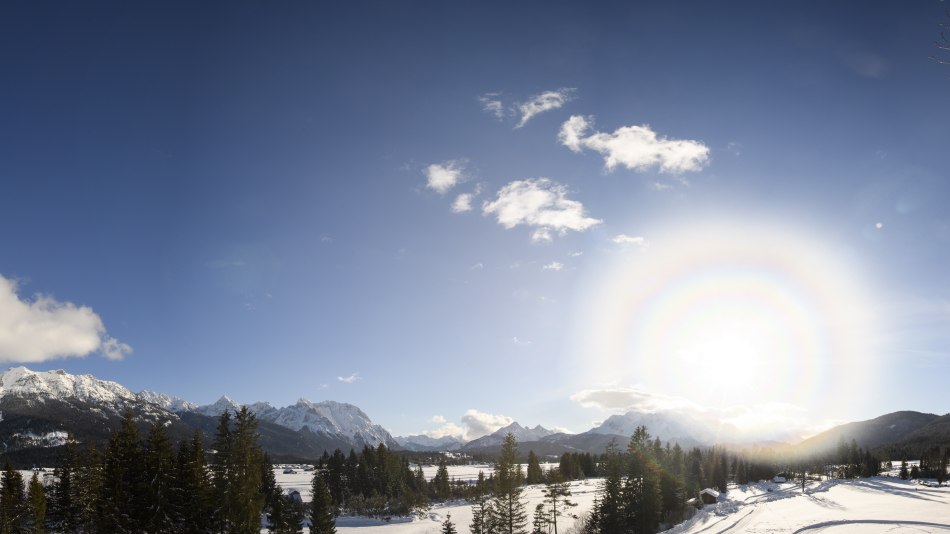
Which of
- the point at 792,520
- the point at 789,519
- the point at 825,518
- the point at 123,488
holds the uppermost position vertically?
→ the point at 123,488

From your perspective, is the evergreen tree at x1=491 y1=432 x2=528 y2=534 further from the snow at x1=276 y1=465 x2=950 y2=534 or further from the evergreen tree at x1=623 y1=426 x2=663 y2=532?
the snow at x1=276 y1=465 x2=950 y2=534

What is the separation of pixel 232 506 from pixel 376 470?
3623 inches

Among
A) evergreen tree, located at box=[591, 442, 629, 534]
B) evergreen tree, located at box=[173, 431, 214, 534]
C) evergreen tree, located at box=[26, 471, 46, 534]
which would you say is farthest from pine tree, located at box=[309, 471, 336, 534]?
evergreen tree, located at box=[591, 442, 629, 534]

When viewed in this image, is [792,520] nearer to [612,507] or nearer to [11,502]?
[612,507]

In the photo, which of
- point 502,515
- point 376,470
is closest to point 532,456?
point 376,470

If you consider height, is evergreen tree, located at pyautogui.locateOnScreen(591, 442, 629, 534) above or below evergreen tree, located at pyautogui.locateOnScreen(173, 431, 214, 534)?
below

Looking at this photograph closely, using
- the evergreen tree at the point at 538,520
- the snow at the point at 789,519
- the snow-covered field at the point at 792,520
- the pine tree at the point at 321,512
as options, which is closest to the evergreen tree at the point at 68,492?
the pine tree at the point at 321,512

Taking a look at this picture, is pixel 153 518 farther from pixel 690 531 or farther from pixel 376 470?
pixel 376 470

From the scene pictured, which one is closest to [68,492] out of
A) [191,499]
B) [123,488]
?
[191,499]

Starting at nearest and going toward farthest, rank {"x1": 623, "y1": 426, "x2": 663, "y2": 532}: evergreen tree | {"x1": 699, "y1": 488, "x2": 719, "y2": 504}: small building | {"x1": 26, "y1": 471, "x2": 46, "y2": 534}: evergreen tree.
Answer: {"x1": 26, "y1": 471, "x2": 46, "y2": 534}: evergreen tree < {"x1": 623, "y1": 426, "x2": 663, "y2": 532}: evergreen tree < {"x1": 699, "y1": 488, "x2": 719, "y2": 504}: small building

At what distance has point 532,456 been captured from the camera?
4656 inches

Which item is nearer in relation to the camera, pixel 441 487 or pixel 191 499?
pixel 191 499

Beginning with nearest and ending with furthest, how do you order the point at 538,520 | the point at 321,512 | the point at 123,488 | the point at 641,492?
the point at 123,488
the point at 321,512
the point at 538,520
the point at 641,492

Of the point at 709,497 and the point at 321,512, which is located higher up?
the point at 321,512
